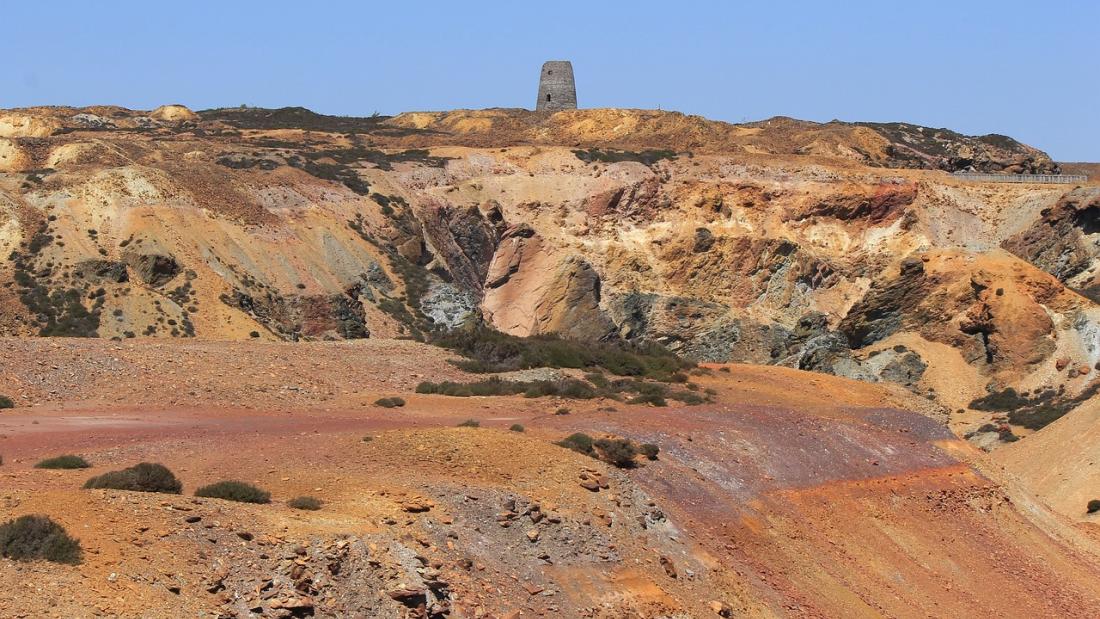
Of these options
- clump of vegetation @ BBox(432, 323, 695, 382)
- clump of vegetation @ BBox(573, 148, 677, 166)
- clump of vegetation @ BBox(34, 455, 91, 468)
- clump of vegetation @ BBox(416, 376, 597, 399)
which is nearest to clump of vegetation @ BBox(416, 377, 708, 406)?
clump of vegetation @ BBox(416, 376, 597, 399)

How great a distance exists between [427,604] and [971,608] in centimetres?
1398

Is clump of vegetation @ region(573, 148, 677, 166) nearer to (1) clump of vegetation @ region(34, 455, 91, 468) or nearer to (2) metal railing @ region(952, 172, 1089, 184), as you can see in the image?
(2) metal railing @ region(952, 172, 1089, 184)

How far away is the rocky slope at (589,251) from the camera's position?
49500 mm

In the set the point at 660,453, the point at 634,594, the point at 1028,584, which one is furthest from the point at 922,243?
the point at 634,594

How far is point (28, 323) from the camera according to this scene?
43500 mm

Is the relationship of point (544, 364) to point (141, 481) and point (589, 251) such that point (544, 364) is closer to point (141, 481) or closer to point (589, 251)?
point (141, 481)

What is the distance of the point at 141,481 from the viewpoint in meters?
18.7

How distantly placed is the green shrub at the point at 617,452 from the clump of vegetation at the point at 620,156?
4432cm

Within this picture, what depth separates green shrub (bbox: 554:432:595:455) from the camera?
2555 centimetres

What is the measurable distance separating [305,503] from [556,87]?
3003 inches

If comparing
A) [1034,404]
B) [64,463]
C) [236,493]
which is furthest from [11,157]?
[236,493]

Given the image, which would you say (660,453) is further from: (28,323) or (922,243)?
(922,243)

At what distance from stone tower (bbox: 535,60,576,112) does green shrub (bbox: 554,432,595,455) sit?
67986mm

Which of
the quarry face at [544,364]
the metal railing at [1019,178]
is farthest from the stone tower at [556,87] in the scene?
the metal railing at [1019,178]
